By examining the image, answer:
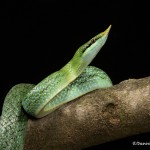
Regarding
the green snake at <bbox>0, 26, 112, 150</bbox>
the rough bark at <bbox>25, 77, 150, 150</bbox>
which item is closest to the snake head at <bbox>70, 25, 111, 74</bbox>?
the green snake at <bbox>0, 26, 112, 150</bbox>

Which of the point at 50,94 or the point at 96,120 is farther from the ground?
the point at 50,94

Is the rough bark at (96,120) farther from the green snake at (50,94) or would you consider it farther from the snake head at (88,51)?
the snake head at (88,51)

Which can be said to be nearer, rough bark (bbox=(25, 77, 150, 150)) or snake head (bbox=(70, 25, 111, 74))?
rough bark (bbox=(25, 77, 150, 150))

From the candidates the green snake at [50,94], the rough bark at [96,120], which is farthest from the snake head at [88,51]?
the rough bark at [96,120]

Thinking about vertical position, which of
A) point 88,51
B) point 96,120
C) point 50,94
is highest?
point 88,51

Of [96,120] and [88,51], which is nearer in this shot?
[96,120]

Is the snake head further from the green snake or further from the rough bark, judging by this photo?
the rough bark

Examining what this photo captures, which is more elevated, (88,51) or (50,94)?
(88,51)
